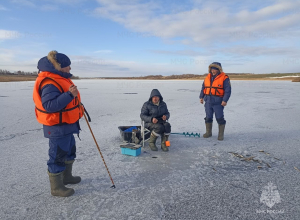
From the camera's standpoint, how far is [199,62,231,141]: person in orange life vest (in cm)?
504

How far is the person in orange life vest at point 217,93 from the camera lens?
16.5 feet

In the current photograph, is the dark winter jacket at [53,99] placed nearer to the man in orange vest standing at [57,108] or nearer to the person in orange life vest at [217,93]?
the man in orange vest standing at [57,108]

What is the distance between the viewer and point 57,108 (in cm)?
237

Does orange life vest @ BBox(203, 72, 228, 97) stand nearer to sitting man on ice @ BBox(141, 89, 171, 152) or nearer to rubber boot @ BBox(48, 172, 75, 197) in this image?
sitting man on ice @ BBox(141, 89, 171, 152)

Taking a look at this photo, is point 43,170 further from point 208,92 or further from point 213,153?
point 208,92

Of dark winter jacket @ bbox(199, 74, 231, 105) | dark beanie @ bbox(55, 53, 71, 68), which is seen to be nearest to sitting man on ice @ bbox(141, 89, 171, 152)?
dark winter jacket @ bbox(199, 74, 231, 105)

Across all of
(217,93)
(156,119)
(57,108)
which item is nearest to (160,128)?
(156,119)

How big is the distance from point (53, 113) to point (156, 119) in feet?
7.26

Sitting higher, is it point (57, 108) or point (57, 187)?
point (57, 108)

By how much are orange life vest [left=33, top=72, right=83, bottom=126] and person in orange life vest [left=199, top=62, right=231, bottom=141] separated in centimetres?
347

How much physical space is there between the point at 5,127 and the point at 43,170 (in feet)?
10.7

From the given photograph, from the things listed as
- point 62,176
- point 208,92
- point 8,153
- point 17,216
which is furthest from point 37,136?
point 208,92

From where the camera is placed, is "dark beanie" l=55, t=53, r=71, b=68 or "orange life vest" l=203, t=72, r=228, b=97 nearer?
"dark beanie" l=55, t=53, r=71, b=68

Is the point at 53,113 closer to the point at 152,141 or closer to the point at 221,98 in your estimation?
the point at 152,141
